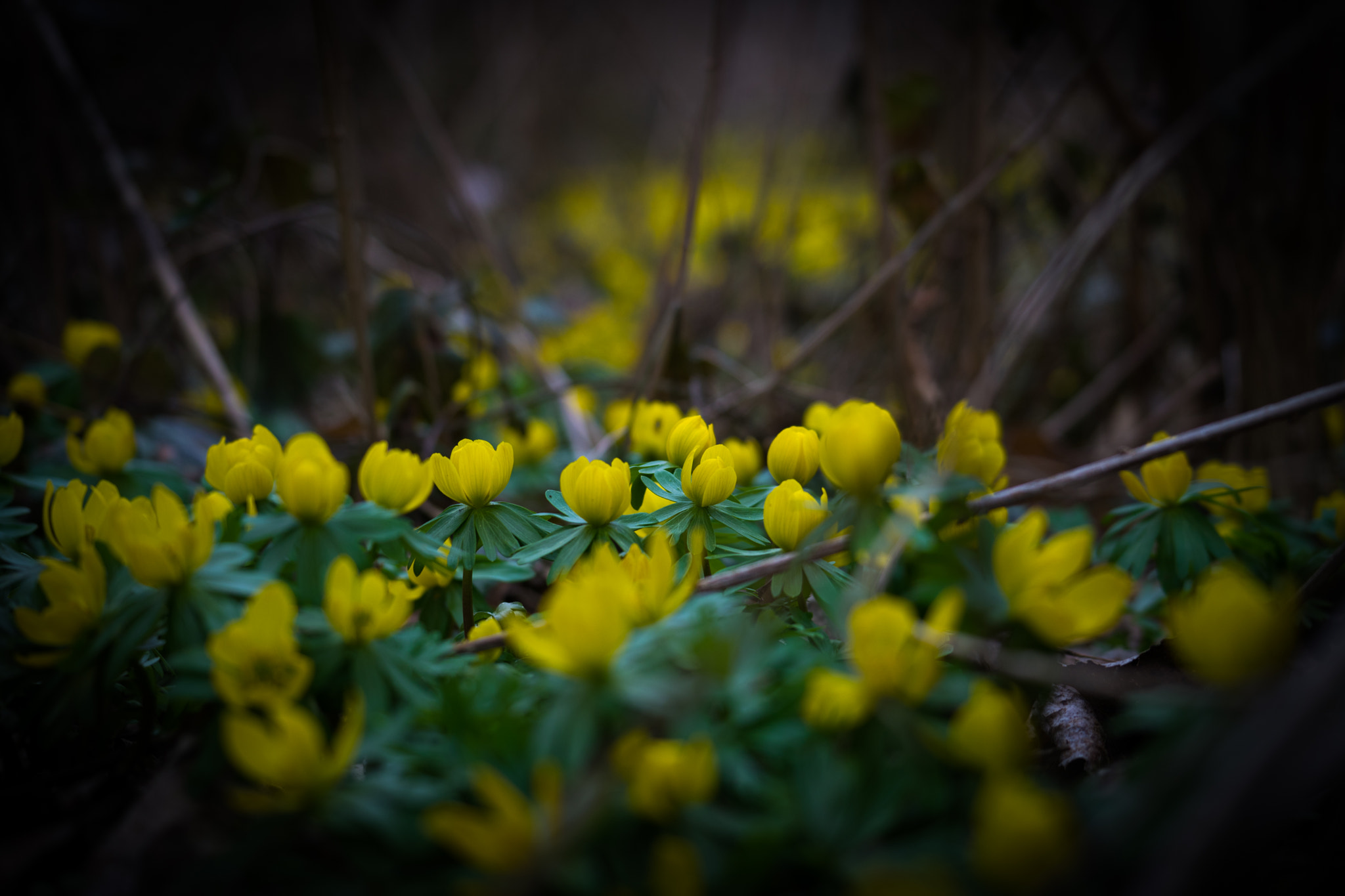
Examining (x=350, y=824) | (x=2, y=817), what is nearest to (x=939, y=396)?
(x=350, y=824)

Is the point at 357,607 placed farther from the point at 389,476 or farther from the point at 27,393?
the point at 27,393

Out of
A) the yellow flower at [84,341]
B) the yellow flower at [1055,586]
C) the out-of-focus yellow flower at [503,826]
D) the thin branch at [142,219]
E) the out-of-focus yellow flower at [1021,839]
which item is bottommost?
the out-of-focus yellow flower at [1021,839]

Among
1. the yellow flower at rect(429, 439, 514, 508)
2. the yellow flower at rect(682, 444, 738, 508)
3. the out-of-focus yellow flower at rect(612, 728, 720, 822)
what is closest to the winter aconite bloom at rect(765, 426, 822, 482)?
the yellow flower at rect(682, 444, 738, 508)

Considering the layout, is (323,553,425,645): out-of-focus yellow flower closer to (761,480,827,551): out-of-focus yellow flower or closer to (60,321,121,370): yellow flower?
(761,480,827,551): out-of-focus yellow flower

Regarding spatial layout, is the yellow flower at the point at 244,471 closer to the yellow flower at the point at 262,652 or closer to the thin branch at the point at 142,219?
the yellow flower at the point at 262,652

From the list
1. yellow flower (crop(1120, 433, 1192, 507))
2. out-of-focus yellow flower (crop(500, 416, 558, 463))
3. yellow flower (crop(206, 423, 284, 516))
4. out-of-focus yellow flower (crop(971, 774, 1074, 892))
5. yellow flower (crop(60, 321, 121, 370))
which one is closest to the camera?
out-of-focus yellow flower (crop(971, 774, 1074, 892))

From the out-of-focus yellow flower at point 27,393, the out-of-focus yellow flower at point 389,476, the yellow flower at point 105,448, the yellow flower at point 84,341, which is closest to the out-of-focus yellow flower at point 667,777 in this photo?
the out-of-focus yellow flower at point 389,476

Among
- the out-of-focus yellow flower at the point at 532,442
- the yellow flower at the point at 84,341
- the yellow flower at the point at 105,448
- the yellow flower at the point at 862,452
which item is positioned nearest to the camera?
the yellow flower at the point at 862,452
